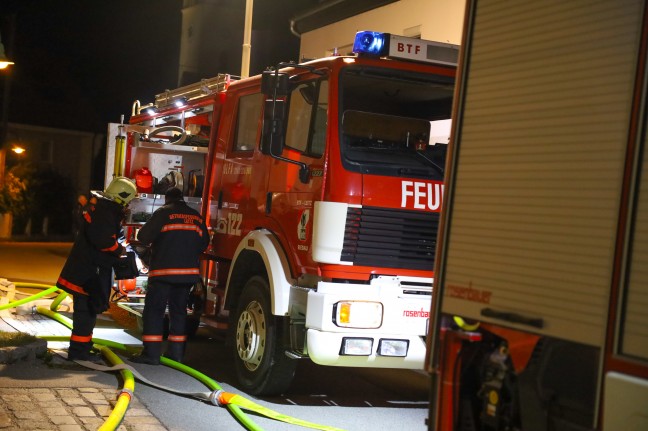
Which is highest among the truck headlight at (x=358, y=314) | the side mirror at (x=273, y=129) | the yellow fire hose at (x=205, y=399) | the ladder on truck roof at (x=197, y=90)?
the ladder on truck roof at (x=197, y=90)

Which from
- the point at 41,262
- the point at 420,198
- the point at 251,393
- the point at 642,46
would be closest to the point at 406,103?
the point at 420,198

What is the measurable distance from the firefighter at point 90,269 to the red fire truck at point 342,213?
119 centimetres

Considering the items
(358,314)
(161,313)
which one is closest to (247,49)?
(161,313)

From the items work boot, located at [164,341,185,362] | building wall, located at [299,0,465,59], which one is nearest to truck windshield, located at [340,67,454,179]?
work boot, located at [164,341,185,362]

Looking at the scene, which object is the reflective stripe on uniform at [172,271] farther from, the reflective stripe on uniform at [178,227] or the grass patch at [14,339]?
the grass patch at [14,339]

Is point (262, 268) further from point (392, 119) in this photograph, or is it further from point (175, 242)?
point (392, 119)

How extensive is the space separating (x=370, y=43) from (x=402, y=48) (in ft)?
0.94

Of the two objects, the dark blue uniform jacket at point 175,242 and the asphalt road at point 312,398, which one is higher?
the dark blue uniform jacket at point 175,242

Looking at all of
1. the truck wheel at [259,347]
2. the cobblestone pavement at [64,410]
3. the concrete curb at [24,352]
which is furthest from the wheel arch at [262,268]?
the concrete curb at [24,352]

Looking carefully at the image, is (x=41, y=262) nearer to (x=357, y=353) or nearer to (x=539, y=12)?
(x=357, y=353)

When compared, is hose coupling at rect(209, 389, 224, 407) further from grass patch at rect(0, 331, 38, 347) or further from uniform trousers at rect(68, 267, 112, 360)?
grass patch at rect(0, 331, 38, 347)

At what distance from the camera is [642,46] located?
3.68m

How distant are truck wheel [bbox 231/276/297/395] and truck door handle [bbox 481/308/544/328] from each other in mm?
3440

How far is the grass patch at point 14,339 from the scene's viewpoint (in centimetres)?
803
